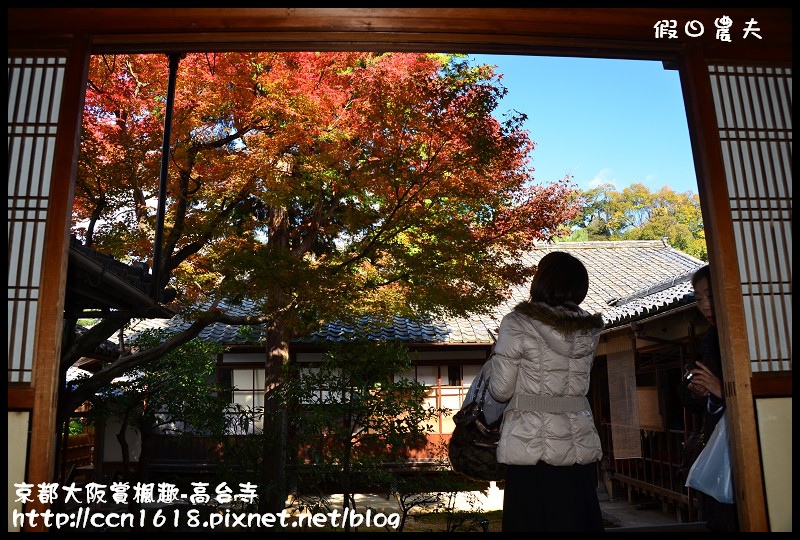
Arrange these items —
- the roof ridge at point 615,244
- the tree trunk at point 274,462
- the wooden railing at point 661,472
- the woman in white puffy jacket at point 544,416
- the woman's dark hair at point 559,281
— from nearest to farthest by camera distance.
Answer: the woman in white puffy jacket at point 544,416, the woman's dark hair at point 559,281, the tree trunk at point 274,462, the wooden railing at point 661,472, the roof ridge at point 615,244

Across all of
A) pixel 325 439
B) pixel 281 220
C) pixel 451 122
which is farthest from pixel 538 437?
pixel 281 220

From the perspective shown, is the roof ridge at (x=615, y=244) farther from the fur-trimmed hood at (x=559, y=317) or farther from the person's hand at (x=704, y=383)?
A: the fur-trimmed hood at (x=559, y=317)

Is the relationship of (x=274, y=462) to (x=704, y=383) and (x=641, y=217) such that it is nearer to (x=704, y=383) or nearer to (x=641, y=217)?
(x=704, y=383)

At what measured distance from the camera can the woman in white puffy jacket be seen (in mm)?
2949

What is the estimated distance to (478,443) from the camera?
318cm

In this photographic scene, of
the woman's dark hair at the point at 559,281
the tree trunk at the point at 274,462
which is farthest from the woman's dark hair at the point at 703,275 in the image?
the tree trunk at the point at 274,462

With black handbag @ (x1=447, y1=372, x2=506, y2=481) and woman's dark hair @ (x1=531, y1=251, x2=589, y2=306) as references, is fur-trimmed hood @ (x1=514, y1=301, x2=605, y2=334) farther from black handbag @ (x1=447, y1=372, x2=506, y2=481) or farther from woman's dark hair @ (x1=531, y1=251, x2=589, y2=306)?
black handbag @ (x1=447, y1=372, x2=506, y2=481)

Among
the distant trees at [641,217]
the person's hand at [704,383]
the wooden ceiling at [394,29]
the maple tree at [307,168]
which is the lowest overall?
the person's hand at [704,383]

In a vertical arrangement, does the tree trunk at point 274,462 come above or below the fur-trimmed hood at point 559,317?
below

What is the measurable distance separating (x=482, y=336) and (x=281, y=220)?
16.6ft

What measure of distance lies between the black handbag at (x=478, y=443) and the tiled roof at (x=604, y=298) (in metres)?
5.14

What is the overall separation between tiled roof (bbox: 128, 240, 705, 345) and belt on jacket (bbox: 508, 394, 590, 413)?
5128 millimetres

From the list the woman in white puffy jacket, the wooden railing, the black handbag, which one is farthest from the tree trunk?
the wooden railing

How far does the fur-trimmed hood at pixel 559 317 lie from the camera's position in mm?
2949
